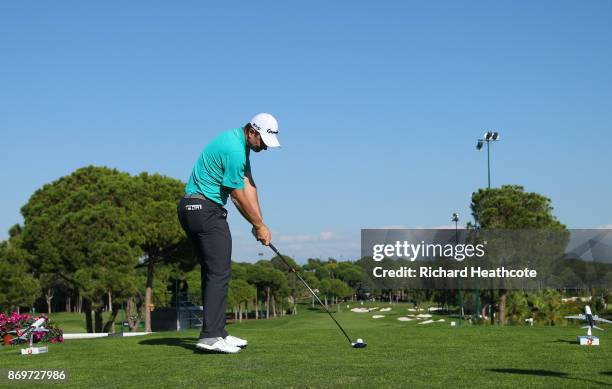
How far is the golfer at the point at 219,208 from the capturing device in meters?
8.55

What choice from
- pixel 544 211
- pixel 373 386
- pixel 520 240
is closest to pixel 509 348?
pixel 373 386

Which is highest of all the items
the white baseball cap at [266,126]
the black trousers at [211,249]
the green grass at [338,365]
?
the white baseball cap at [266,126]

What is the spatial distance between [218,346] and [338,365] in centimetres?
189

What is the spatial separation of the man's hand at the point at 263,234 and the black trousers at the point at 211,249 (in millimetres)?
346

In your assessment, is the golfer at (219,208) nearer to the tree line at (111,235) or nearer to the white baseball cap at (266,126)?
the white baseball cap at (266,126)

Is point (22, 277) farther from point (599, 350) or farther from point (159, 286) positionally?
point (599, 350)

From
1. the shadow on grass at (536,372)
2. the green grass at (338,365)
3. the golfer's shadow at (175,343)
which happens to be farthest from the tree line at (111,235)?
the shadow on grass at (536,372)

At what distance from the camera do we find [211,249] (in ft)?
28.3

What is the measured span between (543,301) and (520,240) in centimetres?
423

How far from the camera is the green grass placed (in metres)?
5.99

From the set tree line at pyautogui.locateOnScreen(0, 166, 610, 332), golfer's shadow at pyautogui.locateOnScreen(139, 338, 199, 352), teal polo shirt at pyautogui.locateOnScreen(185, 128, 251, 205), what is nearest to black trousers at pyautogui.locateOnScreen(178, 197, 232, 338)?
teal polo shirt at pyautogui.locateOnScreen(185, 128, 251, 205)

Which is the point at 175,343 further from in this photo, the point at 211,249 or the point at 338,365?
the point at 338,365

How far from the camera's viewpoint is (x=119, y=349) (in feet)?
31.6

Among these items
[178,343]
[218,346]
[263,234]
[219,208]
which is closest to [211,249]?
[219,208]
